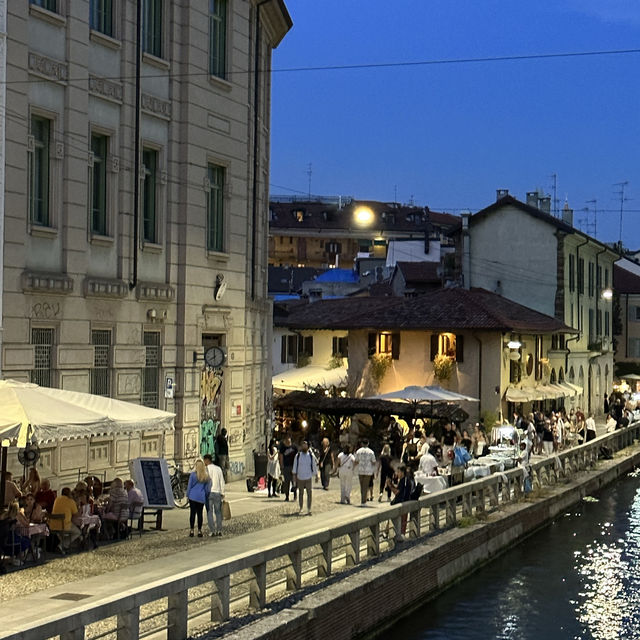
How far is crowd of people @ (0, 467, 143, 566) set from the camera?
1877cm

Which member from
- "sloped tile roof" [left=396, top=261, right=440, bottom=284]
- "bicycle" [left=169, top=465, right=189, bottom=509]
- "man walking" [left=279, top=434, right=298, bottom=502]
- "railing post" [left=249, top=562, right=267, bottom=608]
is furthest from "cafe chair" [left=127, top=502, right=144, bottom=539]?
"sloped tile roof" [left=396, top=261, right=440, bottom=284]

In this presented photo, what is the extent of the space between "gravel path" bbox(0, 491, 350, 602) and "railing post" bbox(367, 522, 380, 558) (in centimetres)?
298

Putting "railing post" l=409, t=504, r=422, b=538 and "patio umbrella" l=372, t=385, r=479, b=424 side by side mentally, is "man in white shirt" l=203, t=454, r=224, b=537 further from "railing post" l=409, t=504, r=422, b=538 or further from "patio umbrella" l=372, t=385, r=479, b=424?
"patio umbrella" l=372, t=385, r=479, b=424

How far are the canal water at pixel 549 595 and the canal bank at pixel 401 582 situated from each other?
0.86 feet

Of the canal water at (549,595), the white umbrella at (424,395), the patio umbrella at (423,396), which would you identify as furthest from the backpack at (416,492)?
the white umbrella at (424,395)

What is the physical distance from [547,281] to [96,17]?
3732 centimetres

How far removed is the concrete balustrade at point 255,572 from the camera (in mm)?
11594

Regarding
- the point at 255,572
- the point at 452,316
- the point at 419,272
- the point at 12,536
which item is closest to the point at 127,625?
the point at 255,572

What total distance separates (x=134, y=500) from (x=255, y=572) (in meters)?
7.49

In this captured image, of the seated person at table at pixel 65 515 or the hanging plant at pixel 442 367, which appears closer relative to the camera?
the seated person at table at pixel 65 515

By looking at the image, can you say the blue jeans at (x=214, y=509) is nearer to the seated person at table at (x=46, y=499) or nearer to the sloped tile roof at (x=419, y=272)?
the seated person at table at (x=46, y=499)

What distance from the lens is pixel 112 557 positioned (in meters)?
19.8

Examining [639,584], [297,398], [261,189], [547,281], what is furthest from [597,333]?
[639,584]

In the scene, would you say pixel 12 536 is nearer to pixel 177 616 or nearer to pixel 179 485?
pixel 177 616
